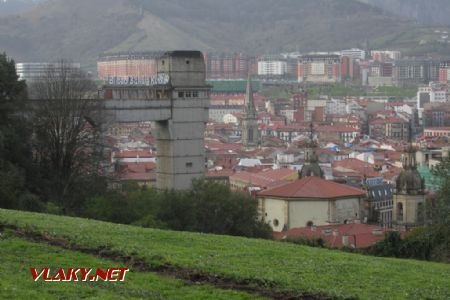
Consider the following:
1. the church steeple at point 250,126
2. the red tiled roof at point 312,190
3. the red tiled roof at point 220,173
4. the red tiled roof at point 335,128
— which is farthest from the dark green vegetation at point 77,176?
the red tiled roof at point 335,128

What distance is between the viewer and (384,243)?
78.4ft

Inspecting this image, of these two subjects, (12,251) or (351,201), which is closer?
(12,251)

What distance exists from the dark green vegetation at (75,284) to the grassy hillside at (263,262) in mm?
680

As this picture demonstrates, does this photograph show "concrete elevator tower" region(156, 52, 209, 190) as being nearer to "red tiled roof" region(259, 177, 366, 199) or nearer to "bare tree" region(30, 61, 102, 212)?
"bare tree" region(30, 61, 102, 212)

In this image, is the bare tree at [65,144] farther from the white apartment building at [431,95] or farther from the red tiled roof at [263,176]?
the white apartment building at [431,95]

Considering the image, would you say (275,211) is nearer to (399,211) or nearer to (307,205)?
(307,205)

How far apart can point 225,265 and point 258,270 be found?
0.47 metres

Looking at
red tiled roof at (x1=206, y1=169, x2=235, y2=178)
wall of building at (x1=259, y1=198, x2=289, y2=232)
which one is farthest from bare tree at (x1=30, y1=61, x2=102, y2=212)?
red tiled roof at (x1=206, y1=169, x2=235, y2=178)

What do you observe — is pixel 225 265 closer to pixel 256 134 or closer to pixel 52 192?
pixel 52 192

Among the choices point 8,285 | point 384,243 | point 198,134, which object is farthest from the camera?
point 198,134

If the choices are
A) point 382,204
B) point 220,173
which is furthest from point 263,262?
point 220,173

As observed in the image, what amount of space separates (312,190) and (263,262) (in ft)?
84.9

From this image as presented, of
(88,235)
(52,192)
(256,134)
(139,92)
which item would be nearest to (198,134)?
(139,92)

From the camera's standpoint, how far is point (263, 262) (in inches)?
539
